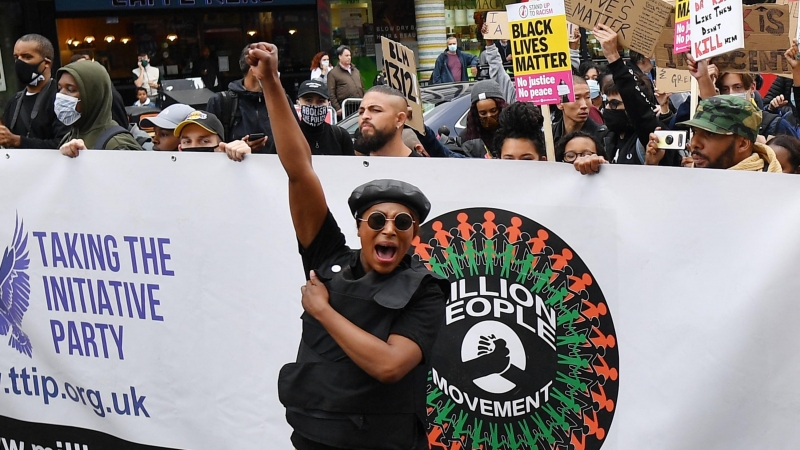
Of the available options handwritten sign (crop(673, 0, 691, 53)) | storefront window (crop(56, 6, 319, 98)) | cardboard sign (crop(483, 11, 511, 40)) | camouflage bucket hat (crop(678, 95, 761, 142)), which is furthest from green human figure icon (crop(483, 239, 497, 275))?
storefront window (crop(56, 6, 319, 98))

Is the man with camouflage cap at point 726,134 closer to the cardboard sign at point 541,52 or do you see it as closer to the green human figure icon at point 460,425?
the cardboard sign at point 541,52

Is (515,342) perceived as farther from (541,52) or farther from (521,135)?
(541,52)

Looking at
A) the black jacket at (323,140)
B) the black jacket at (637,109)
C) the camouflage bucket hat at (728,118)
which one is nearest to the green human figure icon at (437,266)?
the camouflage bucket hat at (728,118)

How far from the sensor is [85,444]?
15.1 ft

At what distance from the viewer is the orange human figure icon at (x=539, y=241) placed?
363 centimetres

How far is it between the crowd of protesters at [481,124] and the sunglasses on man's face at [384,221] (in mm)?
904

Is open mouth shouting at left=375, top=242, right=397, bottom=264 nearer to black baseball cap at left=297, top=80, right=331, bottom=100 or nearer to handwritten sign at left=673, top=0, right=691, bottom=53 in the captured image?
handwritten sign at left=673, top=0, right=691, bottom=53

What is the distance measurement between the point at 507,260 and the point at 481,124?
2742mm

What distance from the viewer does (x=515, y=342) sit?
3.66 m

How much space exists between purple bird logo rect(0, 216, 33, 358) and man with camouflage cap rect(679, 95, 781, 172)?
9.70 ft

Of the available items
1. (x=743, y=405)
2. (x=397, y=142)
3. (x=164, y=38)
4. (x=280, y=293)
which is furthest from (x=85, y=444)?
(x=164, y=38)

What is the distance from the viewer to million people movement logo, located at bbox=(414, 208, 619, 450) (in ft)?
11.7

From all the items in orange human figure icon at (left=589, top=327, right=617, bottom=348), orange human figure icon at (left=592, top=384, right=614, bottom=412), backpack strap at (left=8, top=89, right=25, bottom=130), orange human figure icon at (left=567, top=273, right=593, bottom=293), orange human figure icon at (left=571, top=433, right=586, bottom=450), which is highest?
backpack strap at (left=8, top=89, right=25, bottom=130)

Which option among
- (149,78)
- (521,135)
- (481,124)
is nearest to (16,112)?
(481,124)
